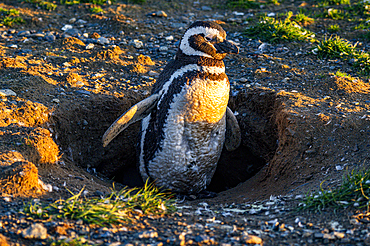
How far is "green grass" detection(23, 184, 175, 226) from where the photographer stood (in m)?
2.40

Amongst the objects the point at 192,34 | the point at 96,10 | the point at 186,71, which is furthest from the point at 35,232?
the point at 96,10

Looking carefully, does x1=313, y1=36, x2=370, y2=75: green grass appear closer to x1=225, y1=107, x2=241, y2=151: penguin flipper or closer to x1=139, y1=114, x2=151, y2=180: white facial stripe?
x1=225, y1=107, x2=241, y2=151: penguin flipper

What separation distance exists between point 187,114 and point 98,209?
1267 millimetres

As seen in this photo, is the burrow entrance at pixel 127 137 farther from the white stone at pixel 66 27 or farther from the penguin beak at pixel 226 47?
the white stone at pixel 66 27

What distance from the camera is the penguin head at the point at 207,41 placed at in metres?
3.34

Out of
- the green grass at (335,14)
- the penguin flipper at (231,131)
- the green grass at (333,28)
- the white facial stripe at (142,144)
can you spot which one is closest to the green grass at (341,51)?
the green grass at (333,28)

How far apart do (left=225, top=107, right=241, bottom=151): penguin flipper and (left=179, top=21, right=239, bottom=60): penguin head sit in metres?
0.86

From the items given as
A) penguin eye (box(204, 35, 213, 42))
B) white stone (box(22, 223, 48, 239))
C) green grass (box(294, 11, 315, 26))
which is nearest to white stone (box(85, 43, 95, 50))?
penguin eye (box(204, 35, 213, 42))

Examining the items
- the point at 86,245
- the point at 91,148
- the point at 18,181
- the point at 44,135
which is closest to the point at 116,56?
the point at 91,148

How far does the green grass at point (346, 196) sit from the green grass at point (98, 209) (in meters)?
1.04

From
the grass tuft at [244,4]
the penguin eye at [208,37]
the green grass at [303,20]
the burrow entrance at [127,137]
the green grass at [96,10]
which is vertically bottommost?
the burrow entrance at [127,137]

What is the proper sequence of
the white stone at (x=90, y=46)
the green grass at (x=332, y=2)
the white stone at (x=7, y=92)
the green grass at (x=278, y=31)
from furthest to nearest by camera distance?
the green grass at (x=332, y=2), the green grass at (x=278, y=31), the white stone at (x=90, y=46), the white stone at (x=7, y=92)

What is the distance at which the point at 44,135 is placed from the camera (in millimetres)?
3441

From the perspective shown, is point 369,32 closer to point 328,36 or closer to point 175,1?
point 328,36
